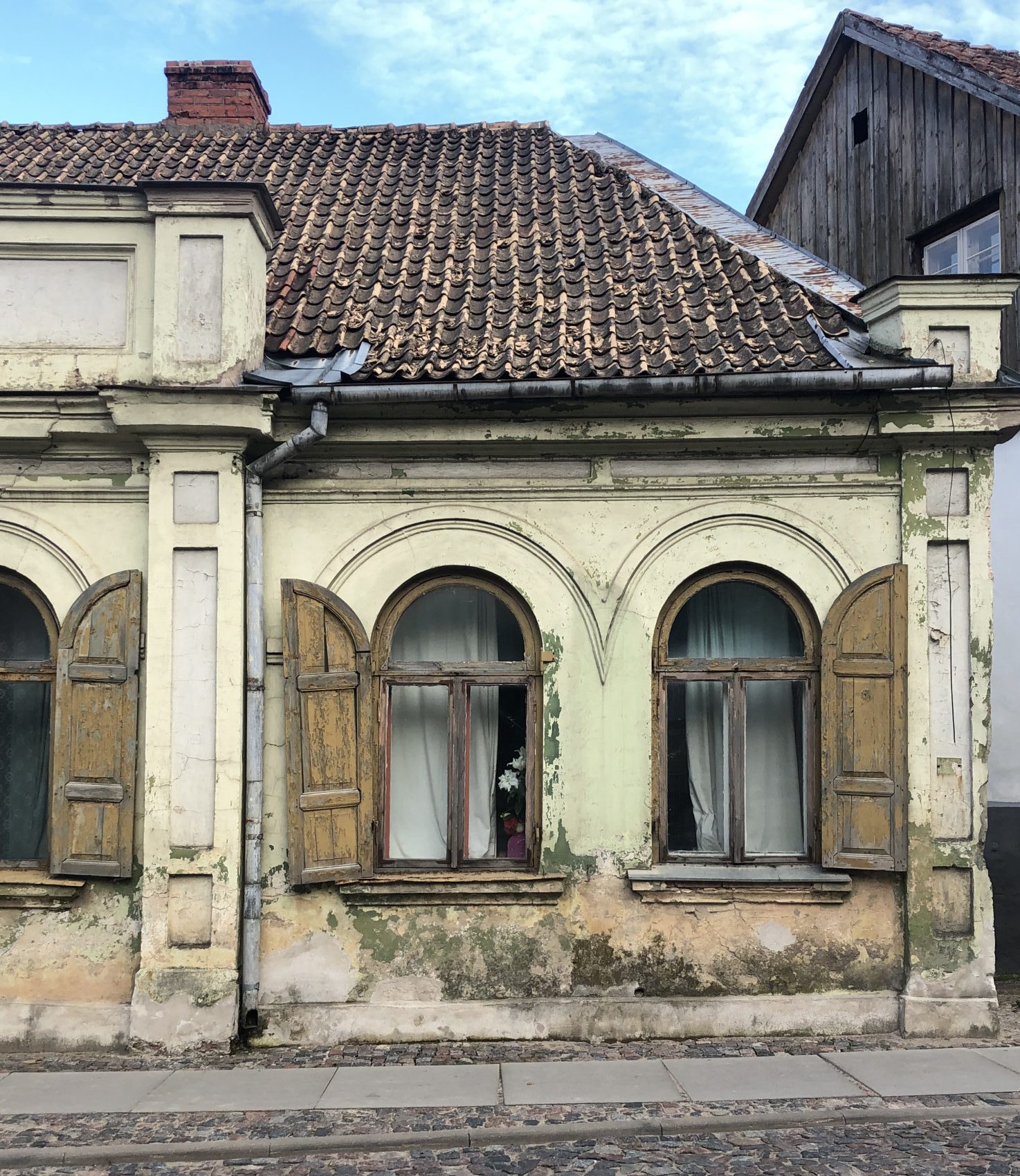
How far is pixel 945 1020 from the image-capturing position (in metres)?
6.66

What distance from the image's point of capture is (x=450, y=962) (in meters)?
6.78

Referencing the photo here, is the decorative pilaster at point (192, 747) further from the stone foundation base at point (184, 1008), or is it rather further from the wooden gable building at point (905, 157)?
the wooden gable building at point (905, 157)

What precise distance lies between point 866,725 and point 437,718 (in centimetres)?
270

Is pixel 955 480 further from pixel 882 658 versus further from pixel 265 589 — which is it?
pixel 265 589

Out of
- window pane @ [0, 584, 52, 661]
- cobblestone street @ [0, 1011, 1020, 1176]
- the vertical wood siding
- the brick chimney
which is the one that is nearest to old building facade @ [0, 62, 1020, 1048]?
window pane @ [0, 584, 52, 661]

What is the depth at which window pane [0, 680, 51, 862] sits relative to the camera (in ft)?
23.3

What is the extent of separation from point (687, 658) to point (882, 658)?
3.93 ft

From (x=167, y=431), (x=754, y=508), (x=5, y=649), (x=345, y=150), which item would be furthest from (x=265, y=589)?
(x=345, y=150)

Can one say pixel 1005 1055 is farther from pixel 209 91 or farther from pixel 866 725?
pixel 209 91

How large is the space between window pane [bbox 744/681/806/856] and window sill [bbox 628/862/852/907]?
0.32 meters

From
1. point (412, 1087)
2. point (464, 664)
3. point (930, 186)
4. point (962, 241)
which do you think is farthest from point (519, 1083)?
point (930, 186)

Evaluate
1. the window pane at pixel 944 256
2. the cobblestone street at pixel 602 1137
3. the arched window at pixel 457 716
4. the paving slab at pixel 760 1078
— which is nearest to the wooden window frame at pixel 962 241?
the window pane at pixel 944 256

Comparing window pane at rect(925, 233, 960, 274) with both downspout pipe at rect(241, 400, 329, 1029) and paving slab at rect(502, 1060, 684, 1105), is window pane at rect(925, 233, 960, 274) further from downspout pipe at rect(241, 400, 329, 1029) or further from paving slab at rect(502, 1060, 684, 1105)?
paving slab at rect(502, 1060, 684, 1105)

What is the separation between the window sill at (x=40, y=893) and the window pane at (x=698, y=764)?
374cm
